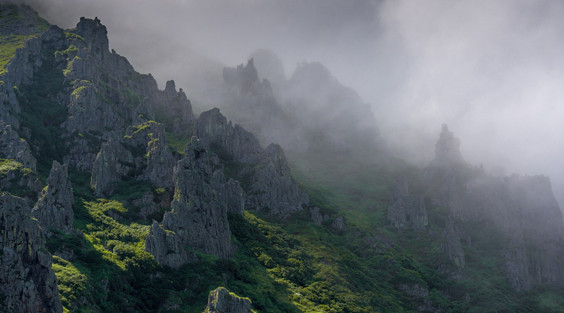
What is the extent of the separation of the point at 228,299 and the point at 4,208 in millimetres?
70209

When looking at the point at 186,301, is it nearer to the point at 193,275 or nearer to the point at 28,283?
the point at 193,275

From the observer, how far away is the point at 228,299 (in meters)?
166

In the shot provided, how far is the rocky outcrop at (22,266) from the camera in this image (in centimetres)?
12375

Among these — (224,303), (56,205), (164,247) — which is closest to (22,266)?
(224,303)

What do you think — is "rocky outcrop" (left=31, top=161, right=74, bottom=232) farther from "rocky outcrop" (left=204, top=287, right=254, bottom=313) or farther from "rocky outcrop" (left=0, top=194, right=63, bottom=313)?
"rocky outcrop" (left=204, top=287, right=254, bottom=313)

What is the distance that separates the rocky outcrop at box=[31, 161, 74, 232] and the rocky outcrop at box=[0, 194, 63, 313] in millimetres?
48147

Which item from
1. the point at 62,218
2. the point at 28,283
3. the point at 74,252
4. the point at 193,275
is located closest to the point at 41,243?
the point at 28,283

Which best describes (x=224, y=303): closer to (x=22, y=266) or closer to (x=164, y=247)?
(x=164, y=247)

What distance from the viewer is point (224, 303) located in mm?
163375

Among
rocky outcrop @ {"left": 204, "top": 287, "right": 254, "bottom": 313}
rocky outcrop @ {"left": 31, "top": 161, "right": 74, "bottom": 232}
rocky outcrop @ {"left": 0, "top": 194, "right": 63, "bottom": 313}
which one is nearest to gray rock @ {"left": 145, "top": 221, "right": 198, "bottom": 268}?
rocky outcrop @ {"left": 31, "top": 161, "right": 74, "bottom": 232}

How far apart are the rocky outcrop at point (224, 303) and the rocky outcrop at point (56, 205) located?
193ft

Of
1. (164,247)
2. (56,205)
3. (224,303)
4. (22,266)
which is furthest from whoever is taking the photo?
(164,247)

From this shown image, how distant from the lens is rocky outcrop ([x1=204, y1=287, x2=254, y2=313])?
160750mm

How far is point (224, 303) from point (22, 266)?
60.2 metres
